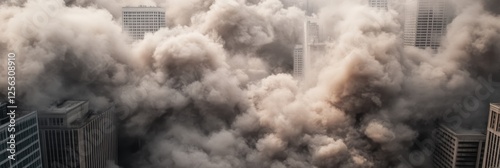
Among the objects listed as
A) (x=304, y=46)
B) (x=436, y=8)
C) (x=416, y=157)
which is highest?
(x=436, y=8)

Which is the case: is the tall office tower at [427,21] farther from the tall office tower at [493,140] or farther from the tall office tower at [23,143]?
the tall office tower at [23,143]

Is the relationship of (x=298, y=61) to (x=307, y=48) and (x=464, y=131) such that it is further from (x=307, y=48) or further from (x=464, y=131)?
(x=464, y=131)

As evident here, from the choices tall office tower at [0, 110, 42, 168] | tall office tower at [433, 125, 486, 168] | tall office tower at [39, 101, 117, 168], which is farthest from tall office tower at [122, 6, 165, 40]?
tall office tower at [433, 125, 486, 168]

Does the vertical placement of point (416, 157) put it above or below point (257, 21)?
below

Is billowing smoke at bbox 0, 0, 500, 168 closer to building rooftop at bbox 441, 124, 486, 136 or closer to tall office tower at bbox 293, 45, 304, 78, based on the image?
building rooftop at bbox 441, 124, 486, 136

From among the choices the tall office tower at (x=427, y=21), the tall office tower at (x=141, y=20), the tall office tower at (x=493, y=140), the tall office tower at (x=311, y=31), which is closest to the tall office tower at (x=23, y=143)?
the tall office tower at (x=141, y=20)

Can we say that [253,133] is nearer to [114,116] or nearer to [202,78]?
[202,78]

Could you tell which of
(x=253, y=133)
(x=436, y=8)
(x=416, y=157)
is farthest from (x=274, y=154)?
(x=436, y=8)
